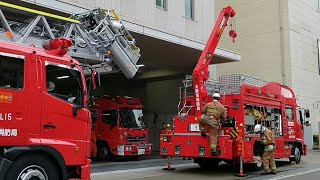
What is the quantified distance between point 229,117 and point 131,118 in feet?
22.7

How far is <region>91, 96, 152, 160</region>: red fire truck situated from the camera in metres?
18.5

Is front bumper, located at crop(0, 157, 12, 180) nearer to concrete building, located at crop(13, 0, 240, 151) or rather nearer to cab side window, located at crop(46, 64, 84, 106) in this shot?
cab side window, located at crop(46, 64, 84, 106)

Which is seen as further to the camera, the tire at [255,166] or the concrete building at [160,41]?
the concrete building at [160,41]

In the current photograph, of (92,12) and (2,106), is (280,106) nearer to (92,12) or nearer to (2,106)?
(92,12)

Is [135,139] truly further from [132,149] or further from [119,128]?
[119,128]

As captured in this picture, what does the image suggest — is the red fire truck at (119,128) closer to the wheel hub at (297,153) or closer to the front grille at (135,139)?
the front grille at (135,139)

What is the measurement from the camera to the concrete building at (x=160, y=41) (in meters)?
16.2

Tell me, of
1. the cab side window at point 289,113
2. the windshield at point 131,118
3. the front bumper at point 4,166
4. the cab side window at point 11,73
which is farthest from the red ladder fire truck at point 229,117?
the front bumper at point 4,166

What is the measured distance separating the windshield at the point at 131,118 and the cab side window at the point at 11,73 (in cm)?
1202

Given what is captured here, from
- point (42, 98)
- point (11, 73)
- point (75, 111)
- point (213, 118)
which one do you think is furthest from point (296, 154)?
point (11, 73)

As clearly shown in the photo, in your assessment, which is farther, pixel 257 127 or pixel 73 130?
pixel 257 127

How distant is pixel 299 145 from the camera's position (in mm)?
17094

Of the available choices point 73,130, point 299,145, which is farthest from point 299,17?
point 73,130

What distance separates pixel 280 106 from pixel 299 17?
16223mm
